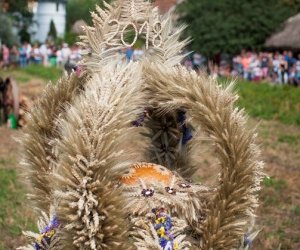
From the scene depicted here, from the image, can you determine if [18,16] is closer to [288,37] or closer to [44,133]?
[288,37]

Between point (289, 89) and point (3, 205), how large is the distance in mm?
12672

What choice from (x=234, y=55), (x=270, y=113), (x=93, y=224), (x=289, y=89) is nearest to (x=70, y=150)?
(x=93, y=224)

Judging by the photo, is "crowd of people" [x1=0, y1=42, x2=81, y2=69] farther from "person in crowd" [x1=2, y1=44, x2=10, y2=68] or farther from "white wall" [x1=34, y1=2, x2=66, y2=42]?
"white wall" [x1=34, y1=2, x2=66, y2=42]

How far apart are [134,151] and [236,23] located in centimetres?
3137

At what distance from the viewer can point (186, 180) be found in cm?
337

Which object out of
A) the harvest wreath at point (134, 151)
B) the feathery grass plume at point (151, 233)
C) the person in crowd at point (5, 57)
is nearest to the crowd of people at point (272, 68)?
the person in crowd at point (5, 57)

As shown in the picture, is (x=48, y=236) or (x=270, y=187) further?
(x=270, y=187)

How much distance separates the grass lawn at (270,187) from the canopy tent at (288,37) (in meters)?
16.5

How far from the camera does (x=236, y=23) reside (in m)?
33.8

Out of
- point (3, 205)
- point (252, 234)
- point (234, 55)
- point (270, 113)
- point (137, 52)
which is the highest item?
point (137, 52)

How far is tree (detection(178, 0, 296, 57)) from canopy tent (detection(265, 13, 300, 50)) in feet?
1.52

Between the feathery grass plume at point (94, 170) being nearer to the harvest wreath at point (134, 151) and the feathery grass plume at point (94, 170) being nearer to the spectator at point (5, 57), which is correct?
the harvest wreath at point (134, 151)

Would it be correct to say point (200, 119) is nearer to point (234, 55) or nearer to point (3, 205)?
point (3, 205)

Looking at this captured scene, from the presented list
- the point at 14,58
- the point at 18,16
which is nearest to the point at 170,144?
the point at 14,58
